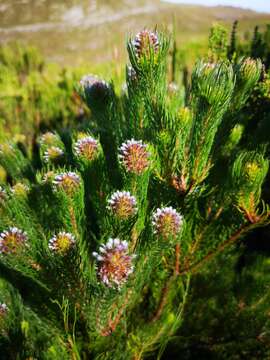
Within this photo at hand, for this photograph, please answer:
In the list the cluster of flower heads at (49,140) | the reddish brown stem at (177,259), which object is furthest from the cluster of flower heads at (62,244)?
the cluster of flower heads at (49,140)

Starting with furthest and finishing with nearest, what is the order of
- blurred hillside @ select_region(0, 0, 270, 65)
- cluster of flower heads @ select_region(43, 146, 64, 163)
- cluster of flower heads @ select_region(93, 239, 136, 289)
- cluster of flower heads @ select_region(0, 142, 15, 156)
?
1. blurred hillside @ select_region(0, 0, 270, 65)
2. cluster of flower heads @ select_region(0, 142, 15, 156)
3. cluster of flower heads @ select_region(43, 146, 64, 163)
4. cluster of flower heads @ select_region(93, 239, 136, 289)

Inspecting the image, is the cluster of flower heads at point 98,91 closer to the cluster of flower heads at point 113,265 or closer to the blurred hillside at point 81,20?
the cluster of flower heads at point 113,265

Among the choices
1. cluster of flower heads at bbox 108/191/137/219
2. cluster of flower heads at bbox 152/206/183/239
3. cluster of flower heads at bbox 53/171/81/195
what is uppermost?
cluster of flower heads at bbox 53/171/81/195

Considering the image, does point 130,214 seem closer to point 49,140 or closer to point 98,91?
point 98,91

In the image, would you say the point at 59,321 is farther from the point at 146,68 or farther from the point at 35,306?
the point at 146,68

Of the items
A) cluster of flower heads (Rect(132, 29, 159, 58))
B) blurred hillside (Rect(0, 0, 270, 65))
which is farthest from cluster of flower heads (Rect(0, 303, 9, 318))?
blurred hillside (Rect(0, 0, 270, 65))

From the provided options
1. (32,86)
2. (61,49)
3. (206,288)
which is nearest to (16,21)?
(61,49)

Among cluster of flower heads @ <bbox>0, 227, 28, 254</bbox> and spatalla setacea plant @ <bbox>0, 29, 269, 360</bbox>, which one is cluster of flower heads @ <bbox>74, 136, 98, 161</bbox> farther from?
cluster of flower heads @ <bbox>0, 227, 28, 254</bbox>
